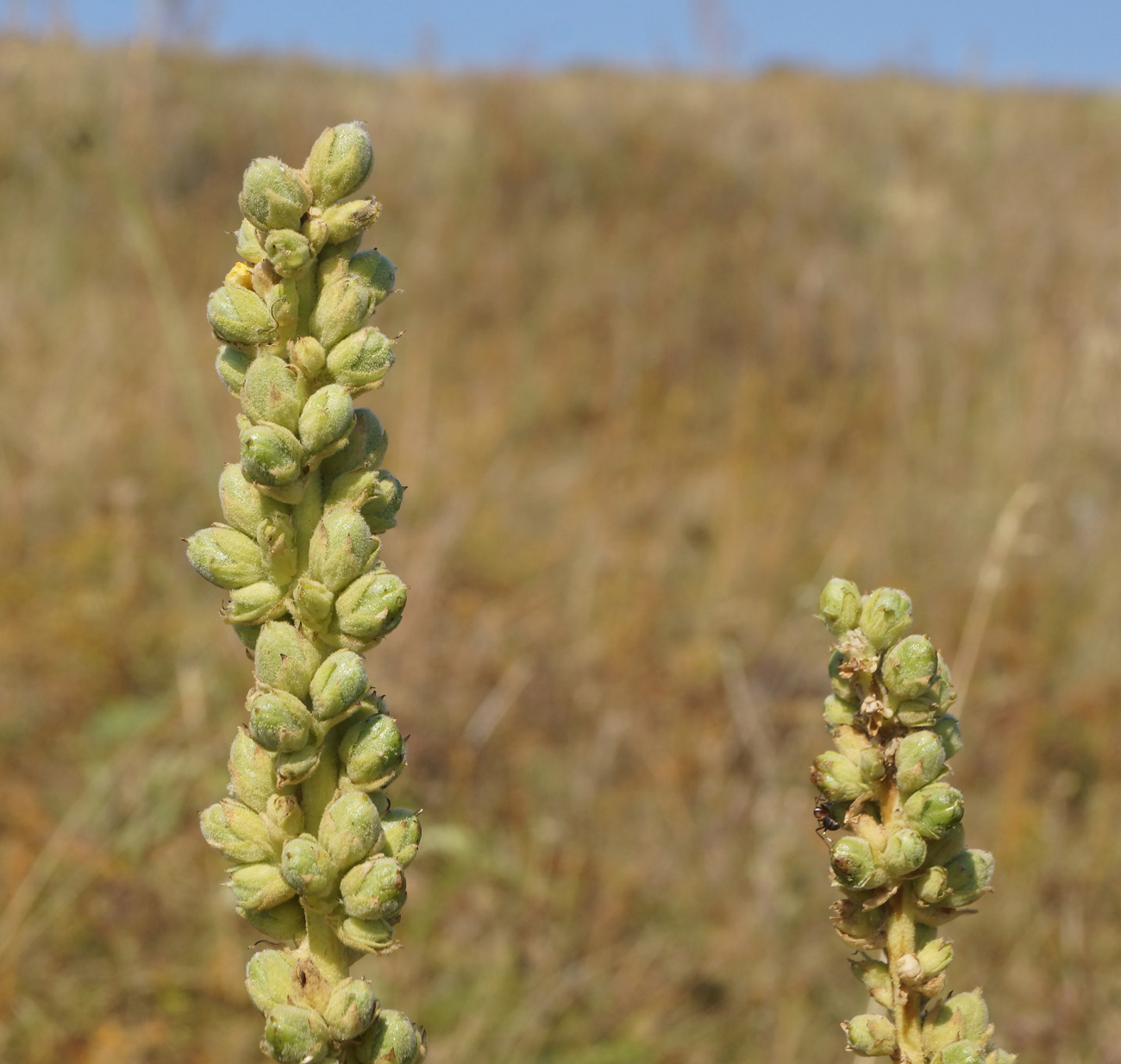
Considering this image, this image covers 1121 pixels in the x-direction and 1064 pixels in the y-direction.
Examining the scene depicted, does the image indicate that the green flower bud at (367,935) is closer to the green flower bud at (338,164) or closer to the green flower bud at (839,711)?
the green flower bud at (839,711)

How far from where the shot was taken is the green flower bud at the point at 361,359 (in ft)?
2.88

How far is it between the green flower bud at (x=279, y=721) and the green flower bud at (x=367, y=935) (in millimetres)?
139

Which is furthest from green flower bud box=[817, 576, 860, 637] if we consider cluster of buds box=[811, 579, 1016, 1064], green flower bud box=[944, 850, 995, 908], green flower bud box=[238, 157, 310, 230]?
green flower bud box=[238, 157, 310, 230]

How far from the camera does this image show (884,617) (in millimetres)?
877

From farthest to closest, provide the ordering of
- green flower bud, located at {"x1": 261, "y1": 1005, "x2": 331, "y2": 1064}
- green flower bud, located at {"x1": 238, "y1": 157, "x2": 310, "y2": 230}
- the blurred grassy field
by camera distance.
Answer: the blurred grassy field, green flower bud, located at {"x1": 238, "y1": 157, "x2": 310, "y2": 230}, green flower bud, located at {"x1": 261, "y1": 1005, "x2": 331, "y2": 1064}

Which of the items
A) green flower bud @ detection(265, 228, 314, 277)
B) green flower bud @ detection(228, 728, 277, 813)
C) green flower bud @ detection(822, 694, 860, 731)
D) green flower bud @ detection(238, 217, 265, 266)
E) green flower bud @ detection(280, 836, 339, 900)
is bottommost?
green flower bud @ detection(280, 836, 339, 900)

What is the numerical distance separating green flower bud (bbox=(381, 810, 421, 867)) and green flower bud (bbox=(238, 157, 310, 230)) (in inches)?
19.2

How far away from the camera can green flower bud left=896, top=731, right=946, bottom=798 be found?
844mm

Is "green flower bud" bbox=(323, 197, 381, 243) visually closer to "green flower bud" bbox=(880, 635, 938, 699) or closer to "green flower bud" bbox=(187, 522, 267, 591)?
"green flower bud" bbox=(187, 522, 267, 591)

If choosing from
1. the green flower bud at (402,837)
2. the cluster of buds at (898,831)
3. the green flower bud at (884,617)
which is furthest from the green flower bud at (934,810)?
the green flower bud at (402,837)

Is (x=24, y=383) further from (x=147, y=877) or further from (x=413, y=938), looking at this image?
(x=413, y=938)

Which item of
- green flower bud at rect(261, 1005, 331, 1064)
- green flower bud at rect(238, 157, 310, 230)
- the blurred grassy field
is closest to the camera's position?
green flower bud at rect(261, 1005, 331, 1064)

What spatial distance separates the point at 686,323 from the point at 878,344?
1802mm

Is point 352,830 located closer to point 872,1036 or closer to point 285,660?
point 285,660
